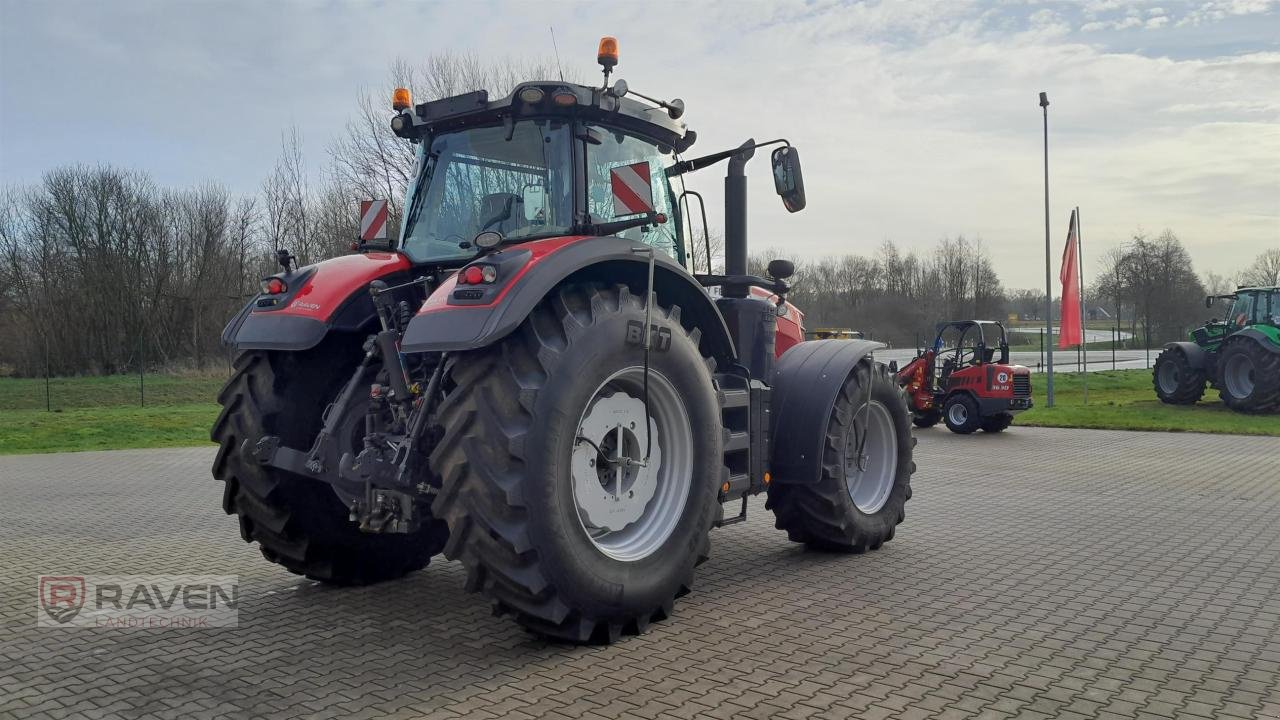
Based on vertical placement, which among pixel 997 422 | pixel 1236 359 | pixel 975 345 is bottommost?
pixel 997 422

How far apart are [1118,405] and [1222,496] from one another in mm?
12422

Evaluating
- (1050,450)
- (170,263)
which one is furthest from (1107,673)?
(170,263)

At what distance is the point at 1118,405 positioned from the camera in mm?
20359

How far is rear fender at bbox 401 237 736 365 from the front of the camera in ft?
12.6

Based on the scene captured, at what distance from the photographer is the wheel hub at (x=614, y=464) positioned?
4363mm

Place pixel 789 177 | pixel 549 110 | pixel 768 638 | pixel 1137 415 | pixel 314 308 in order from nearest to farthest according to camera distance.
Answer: pixel 768 638
pixel 314 308
pixel 549 110
pixel 789 177
pixel 1137 415

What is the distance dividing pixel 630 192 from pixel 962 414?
40.1ft

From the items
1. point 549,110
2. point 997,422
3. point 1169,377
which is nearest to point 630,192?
point 549,110

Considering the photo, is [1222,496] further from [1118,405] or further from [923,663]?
[1118,405]

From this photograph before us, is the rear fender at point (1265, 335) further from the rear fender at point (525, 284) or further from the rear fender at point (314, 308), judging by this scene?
the rear fender at point (314, 308)

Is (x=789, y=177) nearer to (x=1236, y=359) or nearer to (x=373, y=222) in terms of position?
(x=373, y=222)

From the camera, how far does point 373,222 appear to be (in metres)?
5.74

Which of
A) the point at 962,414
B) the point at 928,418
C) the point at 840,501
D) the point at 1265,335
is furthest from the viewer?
the point at 1265,335

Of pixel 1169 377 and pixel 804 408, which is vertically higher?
pixel 804 408
